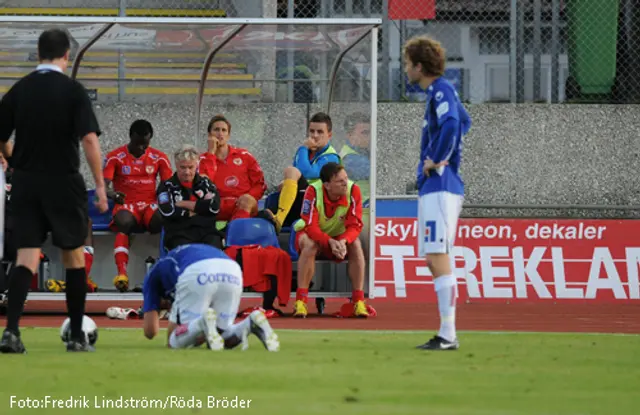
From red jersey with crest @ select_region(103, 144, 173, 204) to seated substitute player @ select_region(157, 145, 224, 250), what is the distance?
157 cm

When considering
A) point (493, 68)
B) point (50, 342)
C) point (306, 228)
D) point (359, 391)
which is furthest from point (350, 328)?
point (493, 68)

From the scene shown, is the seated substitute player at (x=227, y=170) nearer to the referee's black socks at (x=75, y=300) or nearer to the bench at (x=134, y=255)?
the bench at (x=134, y=255)

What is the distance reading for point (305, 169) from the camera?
15.0m

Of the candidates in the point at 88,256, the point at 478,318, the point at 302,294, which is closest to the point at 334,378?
the point at 302,294

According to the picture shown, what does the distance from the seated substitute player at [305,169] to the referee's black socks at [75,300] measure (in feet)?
18.7

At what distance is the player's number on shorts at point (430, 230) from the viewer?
9484 mm

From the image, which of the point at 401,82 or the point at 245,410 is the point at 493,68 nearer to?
the point at 401,82

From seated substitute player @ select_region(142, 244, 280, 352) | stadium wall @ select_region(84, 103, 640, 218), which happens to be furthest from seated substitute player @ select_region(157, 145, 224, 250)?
stadium wall @ select_region(84, 103, 640, 218)

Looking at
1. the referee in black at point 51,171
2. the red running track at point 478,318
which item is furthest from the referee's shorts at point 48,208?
the red running track at point 478,318

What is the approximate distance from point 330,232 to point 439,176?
16.0ft

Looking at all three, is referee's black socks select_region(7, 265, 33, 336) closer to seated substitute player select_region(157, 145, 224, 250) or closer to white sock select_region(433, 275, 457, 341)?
white sock select_region(433, 275, 457, 341)

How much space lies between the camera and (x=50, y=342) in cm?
1016

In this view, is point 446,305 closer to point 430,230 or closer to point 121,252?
point 430,230

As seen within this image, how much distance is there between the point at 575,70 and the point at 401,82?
242 cm
